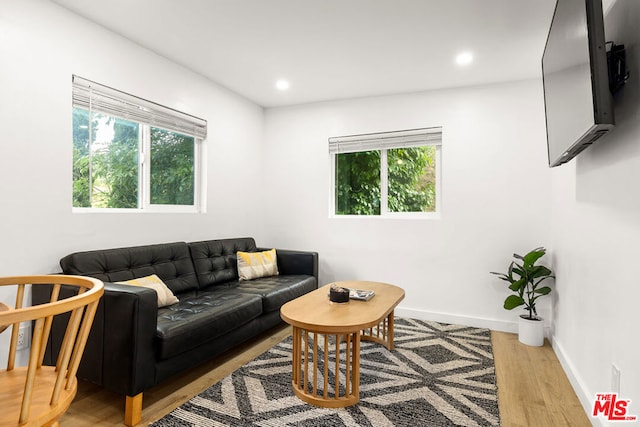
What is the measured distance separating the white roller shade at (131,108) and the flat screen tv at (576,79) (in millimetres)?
2926

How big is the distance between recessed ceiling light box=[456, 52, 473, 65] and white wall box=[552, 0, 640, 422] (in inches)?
47.0

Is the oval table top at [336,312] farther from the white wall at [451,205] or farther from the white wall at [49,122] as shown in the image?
the white wall at [49,122]

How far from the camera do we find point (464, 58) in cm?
307

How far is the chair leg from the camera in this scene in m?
1.83

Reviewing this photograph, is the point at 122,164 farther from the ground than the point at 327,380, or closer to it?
farther from the ground

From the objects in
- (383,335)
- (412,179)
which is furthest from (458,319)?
(412,179)

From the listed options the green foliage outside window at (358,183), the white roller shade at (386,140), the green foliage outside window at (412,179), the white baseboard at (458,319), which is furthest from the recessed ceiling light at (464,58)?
the white baseboard at (458,319)

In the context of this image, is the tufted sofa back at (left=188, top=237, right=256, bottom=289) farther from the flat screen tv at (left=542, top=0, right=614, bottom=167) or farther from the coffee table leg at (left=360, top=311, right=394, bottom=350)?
the flat screen tv at (left=542, top=0, right=614, bottom=167)

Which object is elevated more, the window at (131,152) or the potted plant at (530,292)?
the window at (131,152)

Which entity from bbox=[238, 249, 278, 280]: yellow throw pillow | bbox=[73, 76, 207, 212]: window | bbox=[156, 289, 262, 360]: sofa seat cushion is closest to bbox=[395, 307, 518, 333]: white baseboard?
bbox=[238, 249, 278, 280]: yellow throw pillow

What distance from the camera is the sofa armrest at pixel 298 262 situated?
379cm

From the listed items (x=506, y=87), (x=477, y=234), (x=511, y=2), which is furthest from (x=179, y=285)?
(x=506, y=87)

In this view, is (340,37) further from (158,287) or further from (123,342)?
(123,342)

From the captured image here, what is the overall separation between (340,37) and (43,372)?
267 centimetres
